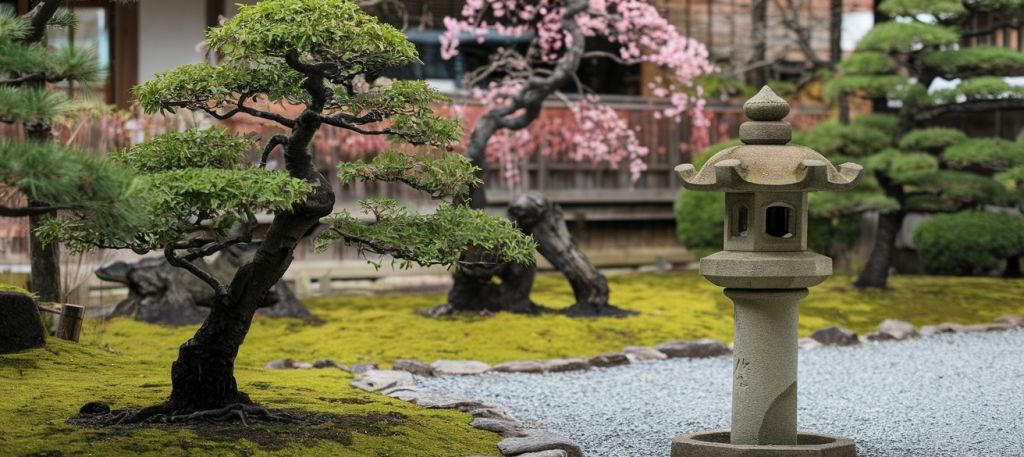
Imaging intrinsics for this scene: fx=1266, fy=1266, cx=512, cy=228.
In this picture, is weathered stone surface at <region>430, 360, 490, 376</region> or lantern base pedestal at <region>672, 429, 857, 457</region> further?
weathered stone surface at <region>430, 360, 490, 376</region>

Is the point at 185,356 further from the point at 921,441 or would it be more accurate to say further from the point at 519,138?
the point at 519,138

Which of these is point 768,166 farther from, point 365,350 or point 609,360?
point 365,350

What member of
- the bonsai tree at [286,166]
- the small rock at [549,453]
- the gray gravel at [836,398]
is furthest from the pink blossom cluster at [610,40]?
the small rock at [549,453]

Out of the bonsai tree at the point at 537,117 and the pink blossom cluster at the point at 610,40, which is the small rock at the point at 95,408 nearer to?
the bonsai tree at the point at 537,117

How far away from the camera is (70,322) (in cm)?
959

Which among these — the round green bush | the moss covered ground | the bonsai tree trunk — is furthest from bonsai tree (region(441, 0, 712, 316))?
the round green bush

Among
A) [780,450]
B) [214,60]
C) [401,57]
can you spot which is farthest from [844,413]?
[214,60]

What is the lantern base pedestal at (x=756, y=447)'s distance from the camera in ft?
22.0

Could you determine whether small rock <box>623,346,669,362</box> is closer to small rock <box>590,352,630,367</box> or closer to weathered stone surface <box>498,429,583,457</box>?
small rock <box>590,352,630,367</box>

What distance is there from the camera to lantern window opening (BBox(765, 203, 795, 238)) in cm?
710

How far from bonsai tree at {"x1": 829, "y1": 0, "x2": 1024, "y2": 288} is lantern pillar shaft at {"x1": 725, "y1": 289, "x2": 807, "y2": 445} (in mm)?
8255

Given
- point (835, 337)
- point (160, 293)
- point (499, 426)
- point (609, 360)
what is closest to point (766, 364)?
point (499, 426)

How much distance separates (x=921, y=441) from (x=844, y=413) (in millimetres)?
1090

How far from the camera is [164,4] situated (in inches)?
561
